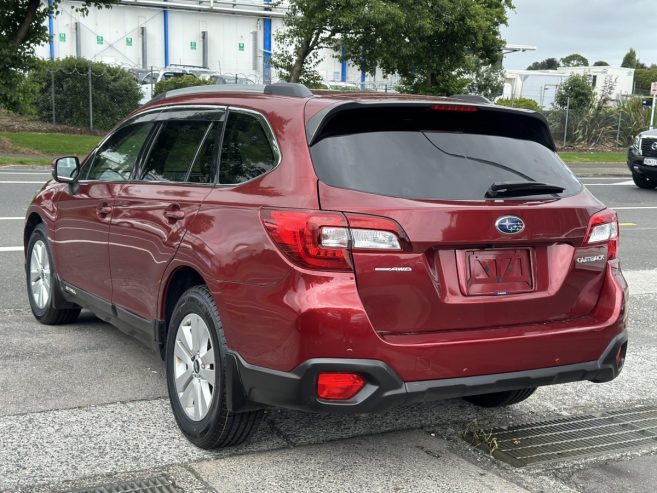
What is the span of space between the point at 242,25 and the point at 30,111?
36633mm

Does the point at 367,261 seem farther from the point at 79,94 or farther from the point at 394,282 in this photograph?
the point at 79,94

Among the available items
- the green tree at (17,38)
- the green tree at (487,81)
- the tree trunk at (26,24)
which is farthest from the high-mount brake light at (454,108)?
the green tree at (487,81)

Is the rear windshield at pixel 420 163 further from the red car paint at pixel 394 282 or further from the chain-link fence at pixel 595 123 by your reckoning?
the chain-link fence at pixel 595 123

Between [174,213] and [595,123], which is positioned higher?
[595,123]

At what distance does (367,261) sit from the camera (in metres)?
3.30

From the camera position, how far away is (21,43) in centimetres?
2039

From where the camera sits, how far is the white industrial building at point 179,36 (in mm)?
50812

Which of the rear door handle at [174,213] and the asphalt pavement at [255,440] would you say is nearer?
the asphalt pavement at [255,440]

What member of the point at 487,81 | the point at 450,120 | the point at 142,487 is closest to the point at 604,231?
the point at 450,120

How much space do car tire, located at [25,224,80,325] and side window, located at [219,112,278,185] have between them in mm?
2375

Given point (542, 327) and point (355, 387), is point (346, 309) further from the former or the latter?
point (542, 327)

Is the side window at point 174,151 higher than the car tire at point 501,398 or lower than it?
higher

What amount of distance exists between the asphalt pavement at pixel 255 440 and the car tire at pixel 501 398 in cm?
5

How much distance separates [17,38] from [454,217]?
19.3 metres
